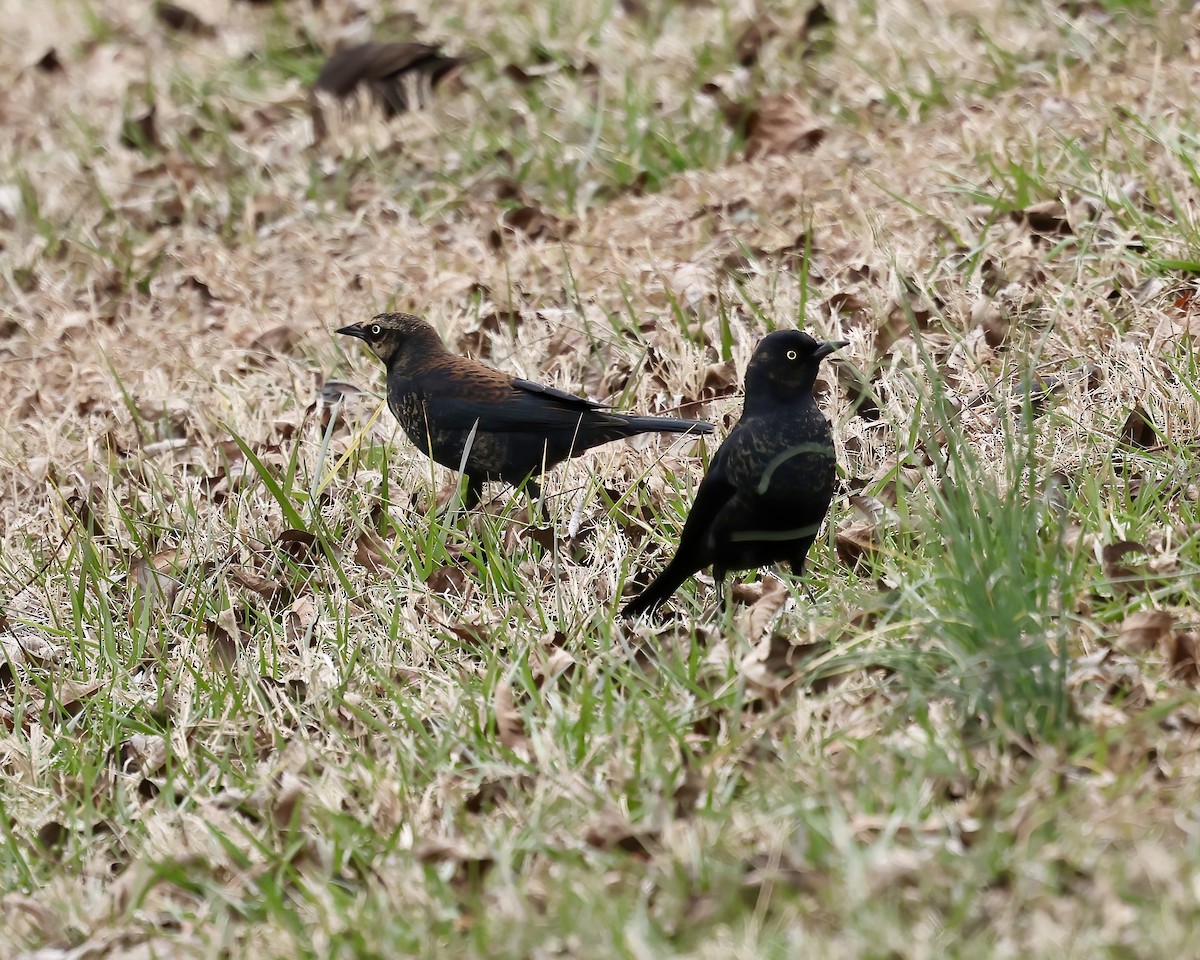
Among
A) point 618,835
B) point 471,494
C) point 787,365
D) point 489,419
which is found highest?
point 787,365

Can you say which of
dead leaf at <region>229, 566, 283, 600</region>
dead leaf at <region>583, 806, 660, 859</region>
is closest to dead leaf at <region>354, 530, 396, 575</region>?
dead leaf at <region>229, 566, 283, 600</region>

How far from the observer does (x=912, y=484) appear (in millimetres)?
4871

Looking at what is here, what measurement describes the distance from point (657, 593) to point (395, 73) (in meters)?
5.07

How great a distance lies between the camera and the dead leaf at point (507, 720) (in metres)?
3.65

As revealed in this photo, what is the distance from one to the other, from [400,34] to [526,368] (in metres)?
4.09

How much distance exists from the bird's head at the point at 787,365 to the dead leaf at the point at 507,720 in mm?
1027

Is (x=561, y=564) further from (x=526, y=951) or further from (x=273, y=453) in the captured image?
(x=526, y=951)

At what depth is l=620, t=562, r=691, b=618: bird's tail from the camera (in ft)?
14.0

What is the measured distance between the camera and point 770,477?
13.0 ft

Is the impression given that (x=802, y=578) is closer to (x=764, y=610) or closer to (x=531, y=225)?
(x=764, y=610)

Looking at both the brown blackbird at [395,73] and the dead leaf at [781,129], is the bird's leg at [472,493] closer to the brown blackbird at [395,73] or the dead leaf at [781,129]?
the dead leaf at [781,129]

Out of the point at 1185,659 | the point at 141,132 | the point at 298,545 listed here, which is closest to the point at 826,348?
the point at 1185,659

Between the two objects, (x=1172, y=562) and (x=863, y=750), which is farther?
(x=1172, y=562)

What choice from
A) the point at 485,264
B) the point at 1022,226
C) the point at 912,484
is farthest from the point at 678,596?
the point at 485,264
